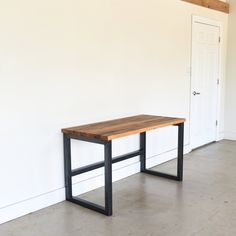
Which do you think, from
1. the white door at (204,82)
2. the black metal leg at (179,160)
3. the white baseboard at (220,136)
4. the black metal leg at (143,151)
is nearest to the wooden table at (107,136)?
the black metal leg at (179,160)

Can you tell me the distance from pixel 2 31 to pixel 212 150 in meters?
4.02

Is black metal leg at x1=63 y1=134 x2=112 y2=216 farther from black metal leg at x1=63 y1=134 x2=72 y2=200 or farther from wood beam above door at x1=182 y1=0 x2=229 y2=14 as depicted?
wood beam above door at x1=182 y1=0 x2=229 y2=14

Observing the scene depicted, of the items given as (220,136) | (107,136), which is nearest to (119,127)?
(107,136)

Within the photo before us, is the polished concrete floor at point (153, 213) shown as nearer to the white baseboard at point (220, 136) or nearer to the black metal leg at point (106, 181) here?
the black metal leg at point (106, 181)

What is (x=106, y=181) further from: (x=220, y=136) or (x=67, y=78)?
(x=220, y=136)

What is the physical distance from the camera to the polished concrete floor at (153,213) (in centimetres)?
291

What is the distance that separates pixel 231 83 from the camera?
6344 millimetres

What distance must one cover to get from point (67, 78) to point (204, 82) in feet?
10.1

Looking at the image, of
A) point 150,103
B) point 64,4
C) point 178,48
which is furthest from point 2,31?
point 178,48

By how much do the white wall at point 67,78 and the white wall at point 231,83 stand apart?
1.76 m

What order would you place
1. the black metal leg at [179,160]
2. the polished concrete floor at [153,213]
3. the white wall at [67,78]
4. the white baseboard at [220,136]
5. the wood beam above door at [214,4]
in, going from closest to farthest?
the polished concrete floor at [153,213], the white wall at [67,78], the black metal leg at [179,160], the wood beam above door at [214,4], the white baseboard at [220,136]

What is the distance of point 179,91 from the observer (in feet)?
17.0

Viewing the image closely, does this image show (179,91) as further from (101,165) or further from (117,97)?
(101,165)

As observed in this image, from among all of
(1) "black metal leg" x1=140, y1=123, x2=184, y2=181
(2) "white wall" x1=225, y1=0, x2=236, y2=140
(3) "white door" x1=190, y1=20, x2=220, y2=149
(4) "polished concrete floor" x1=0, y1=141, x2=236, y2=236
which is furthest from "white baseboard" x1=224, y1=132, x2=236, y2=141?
(1) "black metal leg" x1=140, y1=123, x2=184, y2=181
